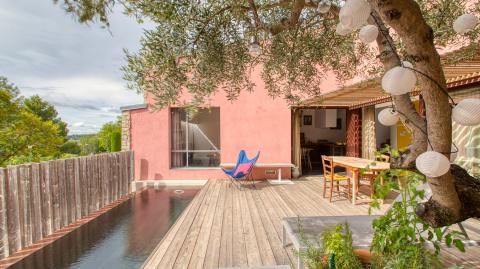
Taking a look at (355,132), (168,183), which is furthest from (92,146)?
(355,132)

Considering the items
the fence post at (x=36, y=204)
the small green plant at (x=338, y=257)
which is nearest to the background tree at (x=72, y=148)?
the fence post at (x=36, y=204)

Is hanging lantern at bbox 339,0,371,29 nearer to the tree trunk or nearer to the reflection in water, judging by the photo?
the tree trunk

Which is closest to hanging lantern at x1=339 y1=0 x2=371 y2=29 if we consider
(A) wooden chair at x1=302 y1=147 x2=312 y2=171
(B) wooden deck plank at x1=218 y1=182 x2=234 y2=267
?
(B) wooden deck plank at x1=218 y1=182 x2=234 y2=267

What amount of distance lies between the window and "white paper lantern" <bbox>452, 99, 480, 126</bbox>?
8169 mm

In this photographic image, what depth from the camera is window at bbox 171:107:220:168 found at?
9.16m

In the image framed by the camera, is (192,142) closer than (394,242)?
No

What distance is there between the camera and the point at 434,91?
129 cm

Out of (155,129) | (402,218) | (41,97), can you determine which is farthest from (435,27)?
(41,97)

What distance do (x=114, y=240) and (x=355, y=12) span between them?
16.6 feet

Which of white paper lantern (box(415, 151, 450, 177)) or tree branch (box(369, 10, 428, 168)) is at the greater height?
tree branch (box(369, 10, 428, 168))

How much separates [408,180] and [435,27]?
2.57 meters

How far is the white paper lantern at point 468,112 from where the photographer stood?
4.06 ft

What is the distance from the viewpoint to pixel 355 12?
4.53 feet

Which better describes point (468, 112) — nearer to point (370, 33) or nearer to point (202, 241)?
point (370, 33)
